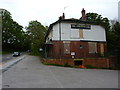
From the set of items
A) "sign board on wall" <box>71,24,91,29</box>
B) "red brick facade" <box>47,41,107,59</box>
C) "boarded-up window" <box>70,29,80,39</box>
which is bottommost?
"red brick facade" <box>47,41,107,59</box>

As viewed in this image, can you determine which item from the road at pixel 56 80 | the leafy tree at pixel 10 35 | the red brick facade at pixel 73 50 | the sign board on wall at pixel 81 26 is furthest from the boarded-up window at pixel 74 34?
the leafy tree at pixel 10 35

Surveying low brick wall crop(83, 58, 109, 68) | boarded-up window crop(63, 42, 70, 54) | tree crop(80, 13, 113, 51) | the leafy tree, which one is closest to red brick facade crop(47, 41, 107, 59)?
boarded-up window crop(63, 42, 70, 54)

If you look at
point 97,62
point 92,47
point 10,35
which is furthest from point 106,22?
point 10,35

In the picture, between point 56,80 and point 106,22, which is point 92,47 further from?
point 106,22

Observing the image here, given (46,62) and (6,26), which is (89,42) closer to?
(46,62)

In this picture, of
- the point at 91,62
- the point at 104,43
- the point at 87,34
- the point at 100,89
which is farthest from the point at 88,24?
the point at 100,89

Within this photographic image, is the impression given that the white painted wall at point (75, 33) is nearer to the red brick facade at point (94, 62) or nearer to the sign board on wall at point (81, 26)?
the sign board on wall at point (81, 26)

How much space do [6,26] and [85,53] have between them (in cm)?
4666

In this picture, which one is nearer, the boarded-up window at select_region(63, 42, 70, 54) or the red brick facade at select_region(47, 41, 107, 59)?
the red brick facade at select_region(47, 41, 107, 59)

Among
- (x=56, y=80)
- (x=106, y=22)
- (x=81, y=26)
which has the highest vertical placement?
(x=106, y=22)

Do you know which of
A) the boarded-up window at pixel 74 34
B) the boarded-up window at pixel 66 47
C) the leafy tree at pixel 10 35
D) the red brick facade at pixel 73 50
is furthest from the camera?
the leafy tree at pixel 10 35

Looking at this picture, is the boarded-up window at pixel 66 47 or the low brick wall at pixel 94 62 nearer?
the low brick wall at pixel 94 62

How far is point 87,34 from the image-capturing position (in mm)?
25188

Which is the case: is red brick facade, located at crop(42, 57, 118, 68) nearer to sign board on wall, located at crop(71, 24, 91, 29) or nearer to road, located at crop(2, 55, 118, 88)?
sign board on wall, located at crop(71, 24, 91, 29)
